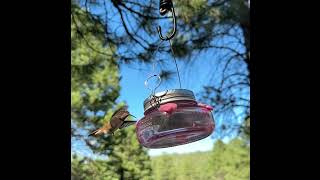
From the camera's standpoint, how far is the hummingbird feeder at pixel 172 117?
0.67 m

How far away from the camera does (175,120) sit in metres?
0.68

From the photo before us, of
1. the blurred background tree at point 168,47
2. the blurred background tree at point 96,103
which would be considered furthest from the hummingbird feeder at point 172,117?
the blurred background tree at point 96,103

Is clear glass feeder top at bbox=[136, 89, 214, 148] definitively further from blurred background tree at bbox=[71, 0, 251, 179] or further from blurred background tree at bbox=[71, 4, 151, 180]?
blurred background tree at bbox=[71, 4, 151, 180]

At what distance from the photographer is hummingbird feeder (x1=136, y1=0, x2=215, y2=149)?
673 mm

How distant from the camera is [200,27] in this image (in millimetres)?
2082

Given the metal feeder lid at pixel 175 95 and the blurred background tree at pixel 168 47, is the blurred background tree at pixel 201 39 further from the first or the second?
the metal feeder lid at pixel 175 95

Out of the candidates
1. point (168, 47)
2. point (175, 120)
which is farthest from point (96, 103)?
point (175, 120)

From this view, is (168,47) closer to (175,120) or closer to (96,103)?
(175,120)
